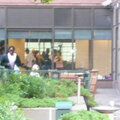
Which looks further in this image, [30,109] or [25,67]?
[25,67]

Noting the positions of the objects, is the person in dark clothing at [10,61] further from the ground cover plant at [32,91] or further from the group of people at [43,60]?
the group of people at [43,60]

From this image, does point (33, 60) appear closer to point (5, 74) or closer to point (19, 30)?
point (19, 30)

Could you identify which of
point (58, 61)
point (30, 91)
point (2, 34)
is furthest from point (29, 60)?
point (30, 91)

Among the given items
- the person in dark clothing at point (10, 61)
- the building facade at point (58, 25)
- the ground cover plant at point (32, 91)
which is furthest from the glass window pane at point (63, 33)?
the ground cover plant at point (32, 91)

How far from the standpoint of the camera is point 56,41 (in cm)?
2300

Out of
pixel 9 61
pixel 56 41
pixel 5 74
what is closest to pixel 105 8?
pixel 56 41

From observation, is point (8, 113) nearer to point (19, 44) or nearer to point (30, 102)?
point (30, 102)

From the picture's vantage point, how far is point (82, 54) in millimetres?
23109

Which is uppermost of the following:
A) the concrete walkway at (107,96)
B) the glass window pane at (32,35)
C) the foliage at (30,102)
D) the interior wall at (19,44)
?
the glass window pane at (32,35)

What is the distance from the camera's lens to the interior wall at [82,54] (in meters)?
23.0

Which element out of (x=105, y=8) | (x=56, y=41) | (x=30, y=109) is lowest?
(x=30, y=109)

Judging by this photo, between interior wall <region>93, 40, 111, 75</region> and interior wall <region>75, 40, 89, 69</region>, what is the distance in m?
0.37

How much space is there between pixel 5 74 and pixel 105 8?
37.8ft

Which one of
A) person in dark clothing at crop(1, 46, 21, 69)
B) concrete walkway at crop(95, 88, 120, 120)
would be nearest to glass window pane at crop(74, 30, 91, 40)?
Result: concrete walkway at crop(95, 88, 120, 120)
